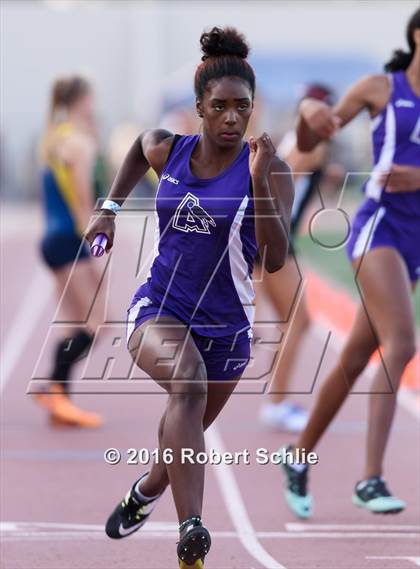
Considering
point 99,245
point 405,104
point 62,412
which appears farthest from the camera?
point 62,412

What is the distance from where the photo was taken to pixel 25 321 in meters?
15.2

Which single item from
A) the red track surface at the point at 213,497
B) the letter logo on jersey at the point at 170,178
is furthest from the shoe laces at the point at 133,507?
the letter logo on jersey at the point at 170,178

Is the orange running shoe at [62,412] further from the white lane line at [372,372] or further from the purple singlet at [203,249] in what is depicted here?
the purple singlet at [203,249]

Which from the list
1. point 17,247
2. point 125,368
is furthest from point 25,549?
point 17,247

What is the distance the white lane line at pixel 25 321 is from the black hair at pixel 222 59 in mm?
5811

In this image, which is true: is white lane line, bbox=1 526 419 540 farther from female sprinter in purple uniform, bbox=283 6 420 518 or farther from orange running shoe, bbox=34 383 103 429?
orange running shoe, bbox=34 383 103 429

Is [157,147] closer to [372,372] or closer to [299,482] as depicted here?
[299,482]

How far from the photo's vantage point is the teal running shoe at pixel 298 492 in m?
6.35

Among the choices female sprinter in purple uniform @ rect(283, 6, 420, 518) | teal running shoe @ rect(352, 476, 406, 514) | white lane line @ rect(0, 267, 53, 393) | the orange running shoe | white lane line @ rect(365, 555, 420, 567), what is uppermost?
female sprinter in purple uniform @ rect(283, 6, 420, 518)

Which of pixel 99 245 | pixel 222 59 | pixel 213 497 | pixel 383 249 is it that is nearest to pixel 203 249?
pixel 99 245

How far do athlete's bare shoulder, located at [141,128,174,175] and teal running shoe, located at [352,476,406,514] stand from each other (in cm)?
193

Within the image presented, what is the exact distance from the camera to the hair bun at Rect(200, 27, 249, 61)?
4898 millimetres

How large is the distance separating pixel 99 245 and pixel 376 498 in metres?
1.96


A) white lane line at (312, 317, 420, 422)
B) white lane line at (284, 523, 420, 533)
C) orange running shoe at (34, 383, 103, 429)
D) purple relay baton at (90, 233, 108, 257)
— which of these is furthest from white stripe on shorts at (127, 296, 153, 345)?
white lane line at (312, 317, 420, 422)
